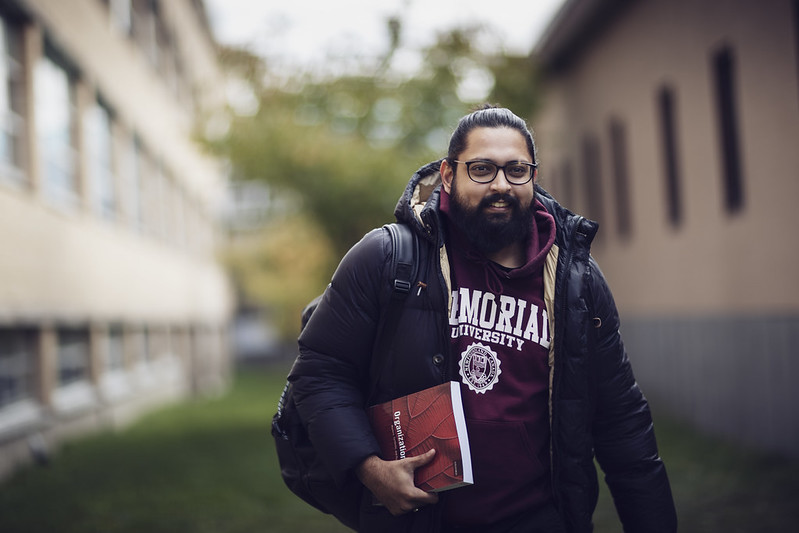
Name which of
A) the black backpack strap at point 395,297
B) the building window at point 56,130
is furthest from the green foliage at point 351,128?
the black backpack strap at point 395,297

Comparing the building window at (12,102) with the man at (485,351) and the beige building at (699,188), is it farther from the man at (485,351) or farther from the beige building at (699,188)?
the man at (485,351)

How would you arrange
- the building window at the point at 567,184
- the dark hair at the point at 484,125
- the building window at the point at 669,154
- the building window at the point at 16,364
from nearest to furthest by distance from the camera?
the dark hair at the point at 484,125, the building window at the point at 16,364, the building window at the point at 669,154, the building window at the point at 567,184

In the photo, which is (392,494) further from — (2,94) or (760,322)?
(2,94)

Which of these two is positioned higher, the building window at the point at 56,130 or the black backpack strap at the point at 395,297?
the building window at the point at 56,130

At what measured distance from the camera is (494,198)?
3.03 m

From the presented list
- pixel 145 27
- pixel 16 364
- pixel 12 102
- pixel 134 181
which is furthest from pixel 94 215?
pixel 145 27

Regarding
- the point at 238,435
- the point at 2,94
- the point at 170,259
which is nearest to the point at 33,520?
the point at 2,94

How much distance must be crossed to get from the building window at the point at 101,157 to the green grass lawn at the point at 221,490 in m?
4.51

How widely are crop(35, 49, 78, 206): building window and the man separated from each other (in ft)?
33.2

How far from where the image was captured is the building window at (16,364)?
36.0 ft

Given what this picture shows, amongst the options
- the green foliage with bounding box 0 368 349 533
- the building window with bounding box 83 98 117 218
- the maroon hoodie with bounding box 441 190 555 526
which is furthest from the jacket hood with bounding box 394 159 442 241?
the building window with bounding box 83 98 117 218

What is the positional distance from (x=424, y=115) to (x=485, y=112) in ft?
48.0

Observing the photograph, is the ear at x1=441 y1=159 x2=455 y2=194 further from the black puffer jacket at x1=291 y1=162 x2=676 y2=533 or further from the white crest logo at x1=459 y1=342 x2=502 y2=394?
the white crest logo at x1=459 y1=342 x2=502 y2=394

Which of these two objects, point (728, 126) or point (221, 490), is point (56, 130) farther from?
point (728, 126)
